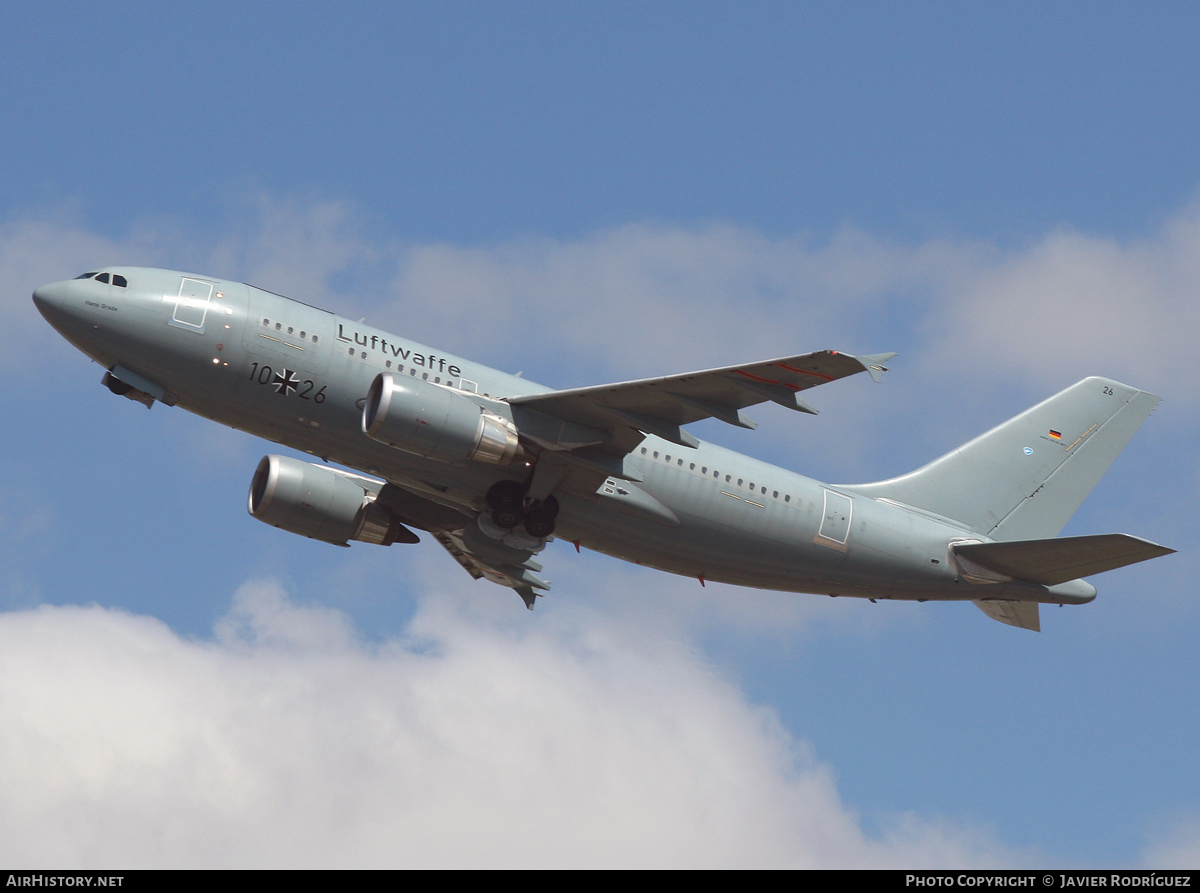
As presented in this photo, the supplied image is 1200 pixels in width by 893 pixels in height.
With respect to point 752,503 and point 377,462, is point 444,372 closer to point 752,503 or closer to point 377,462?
point 377,462

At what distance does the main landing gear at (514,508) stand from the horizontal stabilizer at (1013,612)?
13.6 metres

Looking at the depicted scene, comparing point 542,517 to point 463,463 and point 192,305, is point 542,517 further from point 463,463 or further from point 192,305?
point 192,305

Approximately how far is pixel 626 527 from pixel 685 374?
533 cm

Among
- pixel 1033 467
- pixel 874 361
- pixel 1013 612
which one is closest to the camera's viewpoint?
pixel 874 361

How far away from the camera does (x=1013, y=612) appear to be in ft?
127

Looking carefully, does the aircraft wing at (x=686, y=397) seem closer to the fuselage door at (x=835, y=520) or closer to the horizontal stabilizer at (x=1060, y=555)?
the fuselage door at (x=835, y=520)

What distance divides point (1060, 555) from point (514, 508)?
49.2ft

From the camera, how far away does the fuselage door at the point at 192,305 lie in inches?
1228

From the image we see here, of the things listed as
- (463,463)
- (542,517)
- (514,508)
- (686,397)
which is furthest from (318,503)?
(686,397)

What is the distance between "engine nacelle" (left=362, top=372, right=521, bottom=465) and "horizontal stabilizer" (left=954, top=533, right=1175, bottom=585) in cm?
1408

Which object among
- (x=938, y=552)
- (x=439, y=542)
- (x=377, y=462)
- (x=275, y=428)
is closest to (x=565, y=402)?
(x=377, y=462)

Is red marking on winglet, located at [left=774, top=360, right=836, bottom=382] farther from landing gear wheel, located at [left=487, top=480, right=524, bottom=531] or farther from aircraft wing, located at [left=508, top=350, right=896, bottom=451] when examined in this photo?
landing gear wheel, located at [left=487, top=480, right=524, bottom=531]

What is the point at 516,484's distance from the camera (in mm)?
33750

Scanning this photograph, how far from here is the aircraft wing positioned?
29.7 metres
